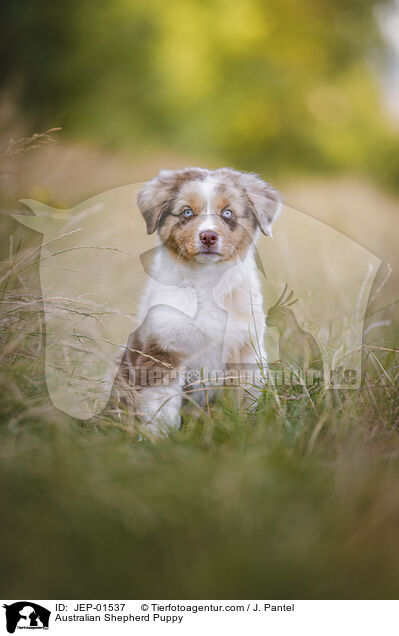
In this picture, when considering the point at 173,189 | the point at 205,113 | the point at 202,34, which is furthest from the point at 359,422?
the point at 202,34

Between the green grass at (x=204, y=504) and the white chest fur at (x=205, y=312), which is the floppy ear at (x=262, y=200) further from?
the green grass at (x=204, y=504)

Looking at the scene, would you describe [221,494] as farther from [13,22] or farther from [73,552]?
[13,22]

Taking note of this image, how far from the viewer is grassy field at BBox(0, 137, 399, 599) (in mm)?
1279

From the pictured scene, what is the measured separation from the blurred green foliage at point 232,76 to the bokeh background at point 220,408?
2cm

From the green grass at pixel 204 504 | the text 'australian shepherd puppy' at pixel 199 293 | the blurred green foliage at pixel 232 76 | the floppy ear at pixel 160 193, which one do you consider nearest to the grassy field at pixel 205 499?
the green grass at pixel 204 504

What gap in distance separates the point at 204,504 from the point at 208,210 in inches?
45.8

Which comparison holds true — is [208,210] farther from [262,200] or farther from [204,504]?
[204,504]

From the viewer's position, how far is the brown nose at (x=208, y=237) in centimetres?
221

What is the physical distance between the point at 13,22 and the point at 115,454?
3536mm

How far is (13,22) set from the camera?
13.6 ft
